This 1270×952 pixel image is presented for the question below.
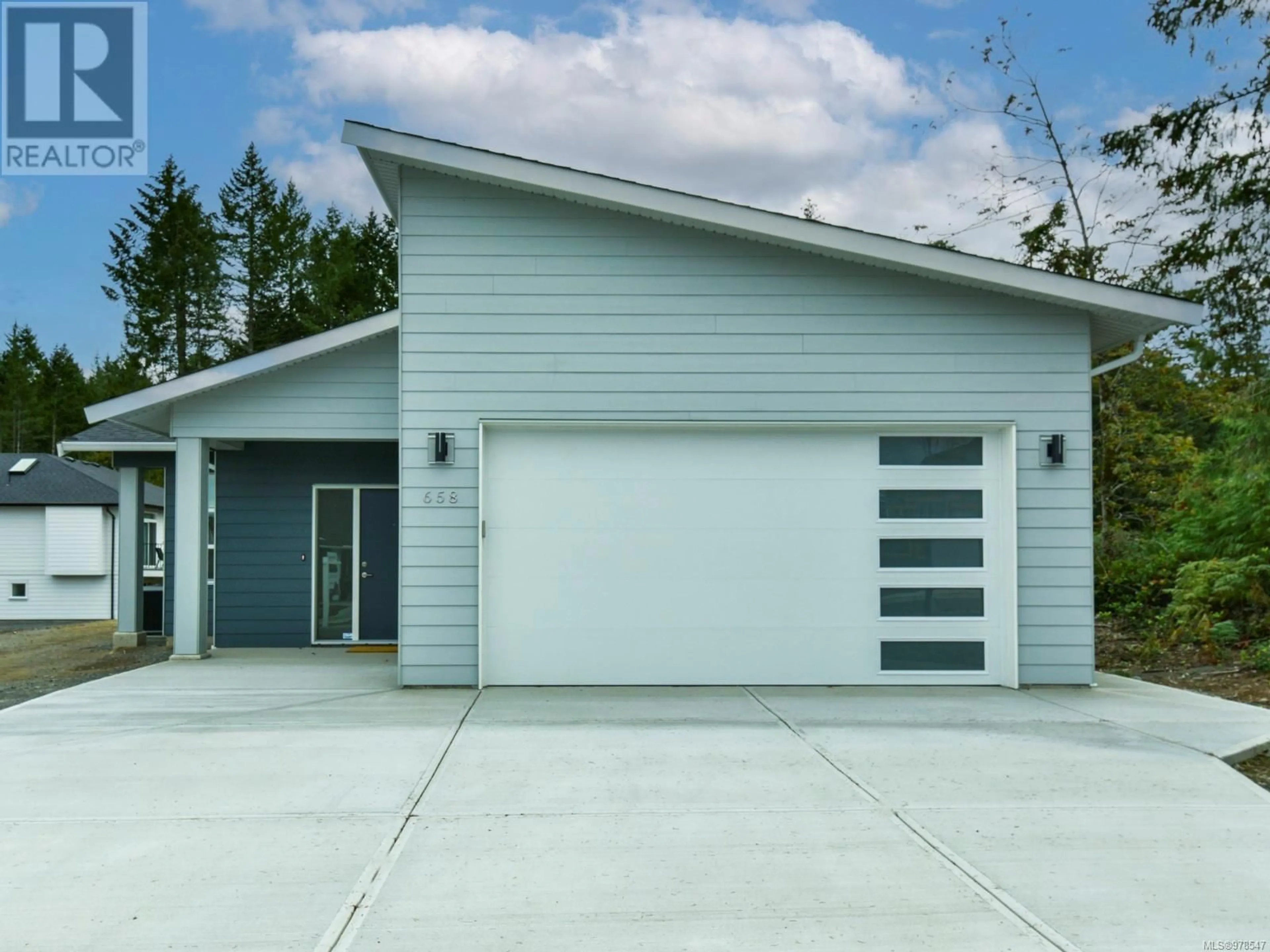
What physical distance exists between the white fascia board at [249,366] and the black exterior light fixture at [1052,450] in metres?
5.99

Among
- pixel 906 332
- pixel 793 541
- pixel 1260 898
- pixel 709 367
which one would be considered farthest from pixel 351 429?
pixel 1260 898

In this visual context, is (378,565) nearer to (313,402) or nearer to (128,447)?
(313,402)

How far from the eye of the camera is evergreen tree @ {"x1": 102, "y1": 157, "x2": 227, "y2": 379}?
110ft

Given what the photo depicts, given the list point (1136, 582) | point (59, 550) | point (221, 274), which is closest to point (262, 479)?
point (1136, 582)

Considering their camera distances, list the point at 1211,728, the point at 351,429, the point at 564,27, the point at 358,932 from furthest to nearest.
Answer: the point at 564,27 → the point at 351,429 → the point at 1211,728 → the point at 358,932

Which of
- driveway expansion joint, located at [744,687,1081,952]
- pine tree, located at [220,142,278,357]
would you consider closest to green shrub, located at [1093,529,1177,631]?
driveway expansion joint, located at [744,687,1081,952]

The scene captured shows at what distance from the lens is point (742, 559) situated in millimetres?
9125

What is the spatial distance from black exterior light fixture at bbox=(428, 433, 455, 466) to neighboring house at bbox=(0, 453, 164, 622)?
1568 centimetres

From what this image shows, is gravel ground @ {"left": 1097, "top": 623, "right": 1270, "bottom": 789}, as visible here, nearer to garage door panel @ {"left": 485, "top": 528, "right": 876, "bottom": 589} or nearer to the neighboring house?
garage door panel @ {"left": 485, "top": 528, "right": 876, "bottom": 589}

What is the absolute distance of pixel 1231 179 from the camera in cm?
1281

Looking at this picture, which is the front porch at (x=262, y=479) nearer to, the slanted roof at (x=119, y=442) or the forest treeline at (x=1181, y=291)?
the slanted roof at (x=119, y=442)

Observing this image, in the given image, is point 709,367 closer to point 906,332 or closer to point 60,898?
point 906,332

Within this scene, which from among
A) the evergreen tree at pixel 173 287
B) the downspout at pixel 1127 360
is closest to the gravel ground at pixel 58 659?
the downspout at pixel 1127 360

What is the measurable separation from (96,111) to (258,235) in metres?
20.5
